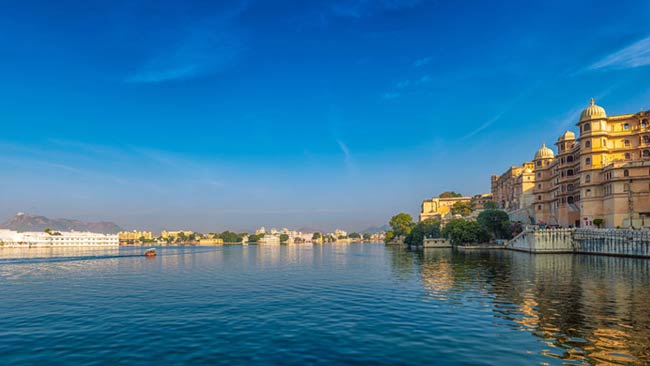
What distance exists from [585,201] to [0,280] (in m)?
99.9

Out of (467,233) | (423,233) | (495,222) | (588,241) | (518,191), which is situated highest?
(518,191)

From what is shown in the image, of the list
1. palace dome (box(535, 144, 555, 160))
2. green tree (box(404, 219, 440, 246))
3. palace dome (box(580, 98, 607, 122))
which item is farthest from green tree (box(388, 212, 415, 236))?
palace dome (box(580, 98, 607, 122))

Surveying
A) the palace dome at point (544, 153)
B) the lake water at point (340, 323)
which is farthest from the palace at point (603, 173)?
the lake water at point (340, 323)

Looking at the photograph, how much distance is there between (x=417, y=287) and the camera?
3672 centimetres

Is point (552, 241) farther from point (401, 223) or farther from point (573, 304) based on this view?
point (401, 223)

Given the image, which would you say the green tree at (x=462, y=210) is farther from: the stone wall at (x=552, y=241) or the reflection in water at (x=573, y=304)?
the reflection in water at (x=573, y=304)

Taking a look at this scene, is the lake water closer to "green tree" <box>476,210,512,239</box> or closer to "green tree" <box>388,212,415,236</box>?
"green tree" <box>476,210,512,239</box>

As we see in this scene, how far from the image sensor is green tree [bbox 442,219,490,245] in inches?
4380

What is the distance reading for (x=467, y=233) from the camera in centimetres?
11150

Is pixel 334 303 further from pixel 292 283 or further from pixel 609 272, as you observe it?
pixel 609 272

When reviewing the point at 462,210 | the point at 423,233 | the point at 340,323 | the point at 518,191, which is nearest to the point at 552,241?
the point at 518,191

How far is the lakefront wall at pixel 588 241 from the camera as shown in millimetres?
59884

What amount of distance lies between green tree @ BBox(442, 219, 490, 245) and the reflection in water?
63.9 metres

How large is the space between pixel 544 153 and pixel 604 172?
3619 cm
